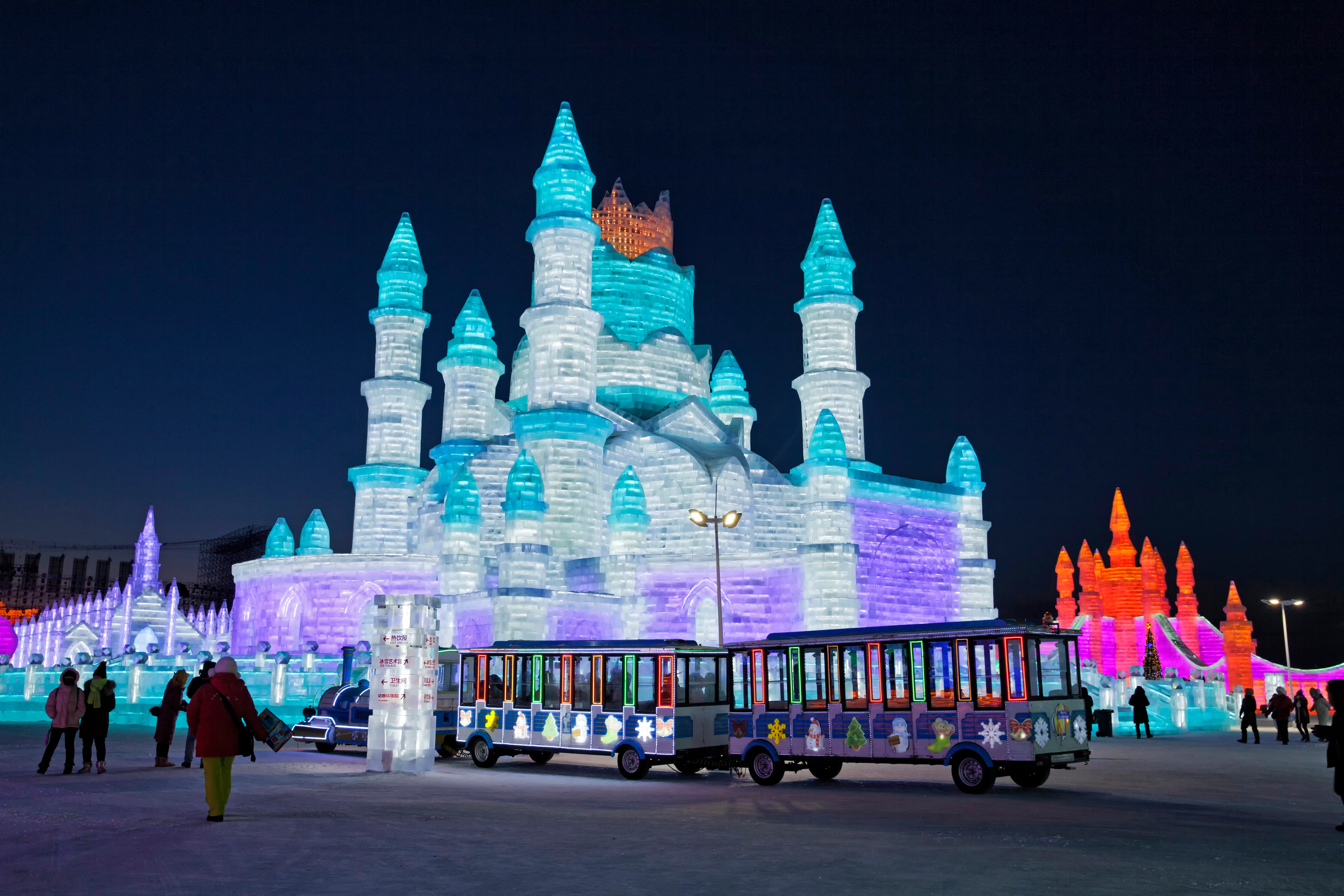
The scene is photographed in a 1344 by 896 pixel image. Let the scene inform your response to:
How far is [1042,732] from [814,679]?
3383 millimetres

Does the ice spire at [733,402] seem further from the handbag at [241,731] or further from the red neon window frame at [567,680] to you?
the handbag at [241,731]

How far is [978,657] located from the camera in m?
15.0

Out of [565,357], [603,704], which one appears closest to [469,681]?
[603,704]

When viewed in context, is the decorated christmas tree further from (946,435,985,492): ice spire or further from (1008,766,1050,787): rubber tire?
(1008,766,1050,787): rubber tire

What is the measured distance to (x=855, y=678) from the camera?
52.5 ft

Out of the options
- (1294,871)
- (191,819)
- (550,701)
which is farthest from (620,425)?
(1294,871)

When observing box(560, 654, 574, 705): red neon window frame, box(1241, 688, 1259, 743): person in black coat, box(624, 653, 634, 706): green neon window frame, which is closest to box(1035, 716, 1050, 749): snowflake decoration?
box(624, 653, 634, 706): green neon window frame

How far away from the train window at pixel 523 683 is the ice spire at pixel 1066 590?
52212mm

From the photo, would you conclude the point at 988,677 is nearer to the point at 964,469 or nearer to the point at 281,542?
the point at 964,469

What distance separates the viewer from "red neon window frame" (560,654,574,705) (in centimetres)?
1809

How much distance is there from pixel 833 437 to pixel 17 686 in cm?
2490

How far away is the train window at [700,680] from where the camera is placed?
56.1 ft

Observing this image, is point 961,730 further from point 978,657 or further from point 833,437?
point 833,437

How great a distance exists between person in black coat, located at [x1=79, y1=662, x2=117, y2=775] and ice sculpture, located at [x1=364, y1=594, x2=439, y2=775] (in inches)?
144
